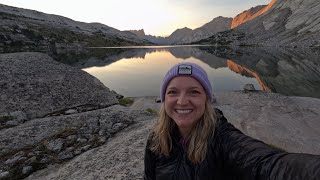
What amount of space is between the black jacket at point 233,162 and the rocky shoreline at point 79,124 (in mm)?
5199

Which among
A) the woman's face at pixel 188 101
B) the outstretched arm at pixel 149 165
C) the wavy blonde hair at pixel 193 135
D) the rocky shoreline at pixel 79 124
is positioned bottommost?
the rocky shoreline at pixel 79 124

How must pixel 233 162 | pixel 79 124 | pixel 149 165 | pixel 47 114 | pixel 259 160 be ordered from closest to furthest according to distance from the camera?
pixel 259 160 → pixel 233 162 → pixel 149 165 → pixel 79 124 → pixel 47 114

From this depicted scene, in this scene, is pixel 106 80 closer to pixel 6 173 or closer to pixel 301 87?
pixel 301 87

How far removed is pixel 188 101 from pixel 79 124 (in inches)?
472

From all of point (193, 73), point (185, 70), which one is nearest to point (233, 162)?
point (193, 73)

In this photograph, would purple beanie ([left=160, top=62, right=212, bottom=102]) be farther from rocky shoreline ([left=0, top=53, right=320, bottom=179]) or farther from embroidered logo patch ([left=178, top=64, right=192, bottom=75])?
rocky shoreline ([left=0, top=53, right=320, bottom=179])

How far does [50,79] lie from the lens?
22547mm

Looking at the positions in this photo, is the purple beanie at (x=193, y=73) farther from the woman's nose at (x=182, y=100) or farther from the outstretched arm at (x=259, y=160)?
the outstretched arm at (x=259, y=160)

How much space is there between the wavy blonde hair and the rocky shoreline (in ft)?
16.2

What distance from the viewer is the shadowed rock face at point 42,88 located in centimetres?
1873

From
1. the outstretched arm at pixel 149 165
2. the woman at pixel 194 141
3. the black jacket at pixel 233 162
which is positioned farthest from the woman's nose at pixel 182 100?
the outstretched arm at pixel 149 165

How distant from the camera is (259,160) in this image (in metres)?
3.35

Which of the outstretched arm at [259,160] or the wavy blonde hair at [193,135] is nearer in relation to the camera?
the outstretched arm at [259,160]

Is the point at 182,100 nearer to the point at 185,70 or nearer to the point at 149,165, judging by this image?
the point at 185,70
